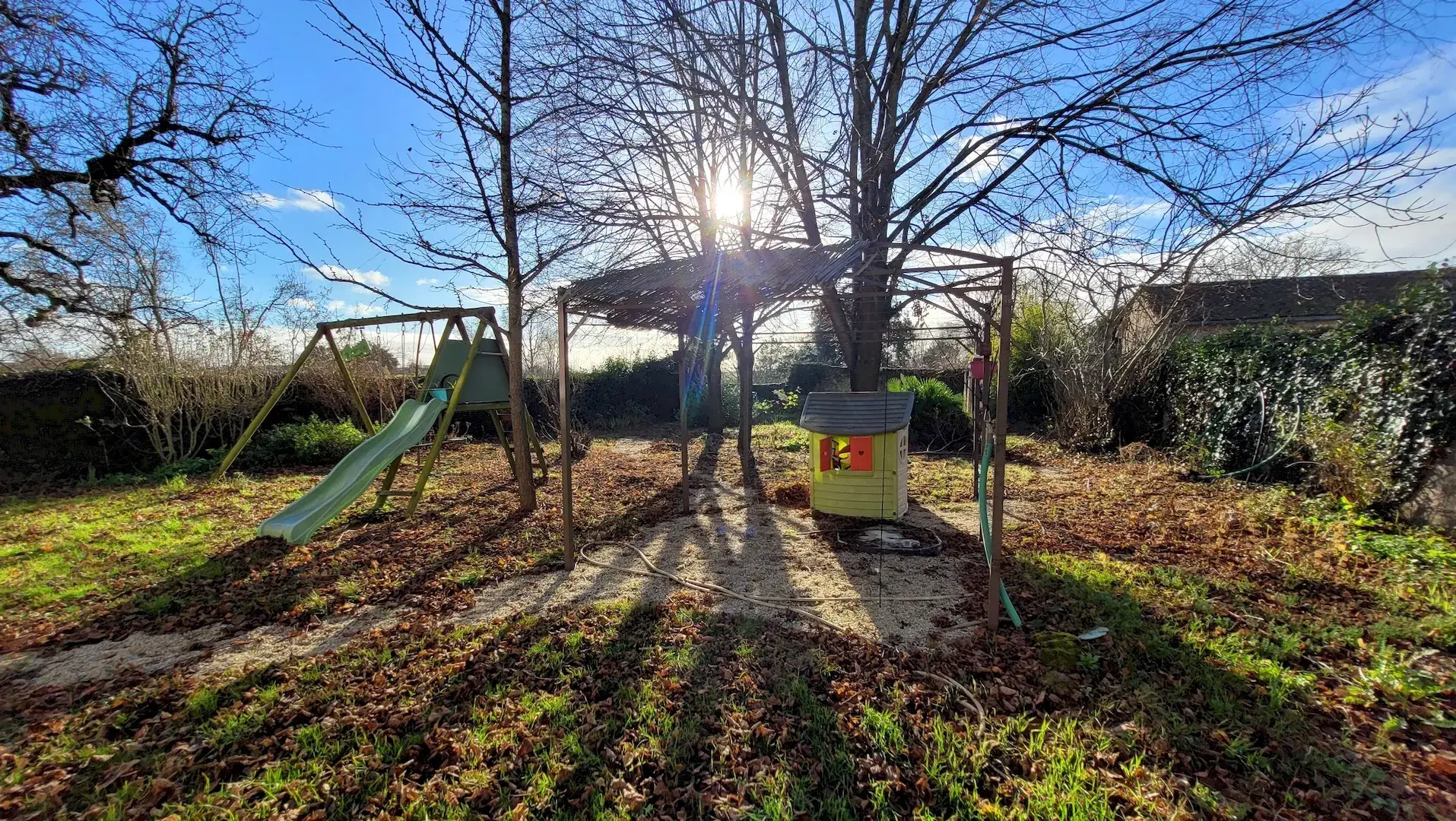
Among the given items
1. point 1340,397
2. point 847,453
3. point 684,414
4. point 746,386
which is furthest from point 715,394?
point 1340,397

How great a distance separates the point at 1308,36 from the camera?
4758mm

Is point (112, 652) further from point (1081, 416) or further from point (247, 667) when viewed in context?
point (1081, 416)

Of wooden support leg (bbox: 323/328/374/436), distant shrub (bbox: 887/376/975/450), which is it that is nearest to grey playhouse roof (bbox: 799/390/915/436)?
wooden support leg (bbox: 323/328/374/436)

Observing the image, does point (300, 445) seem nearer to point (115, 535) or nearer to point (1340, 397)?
point (115, 535)

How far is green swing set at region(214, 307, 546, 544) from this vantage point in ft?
16.5

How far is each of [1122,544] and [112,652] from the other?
7.54m

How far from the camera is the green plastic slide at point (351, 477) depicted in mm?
4629

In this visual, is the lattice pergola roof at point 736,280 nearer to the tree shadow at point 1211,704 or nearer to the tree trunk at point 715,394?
the tree shadow at point 1211,704

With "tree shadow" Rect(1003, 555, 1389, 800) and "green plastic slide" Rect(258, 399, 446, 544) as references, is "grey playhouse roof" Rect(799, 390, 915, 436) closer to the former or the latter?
"tree shadow" Rect(1003, 555, 1389, 800)

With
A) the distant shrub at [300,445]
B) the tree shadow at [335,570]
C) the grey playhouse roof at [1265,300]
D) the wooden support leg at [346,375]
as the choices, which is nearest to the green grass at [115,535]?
the tree shadow at [335,570]

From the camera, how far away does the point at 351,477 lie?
5355 mm

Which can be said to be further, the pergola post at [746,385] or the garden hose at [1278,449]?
the pergola post at [746,385]

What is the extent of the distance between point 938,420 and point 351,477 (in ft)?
35.2

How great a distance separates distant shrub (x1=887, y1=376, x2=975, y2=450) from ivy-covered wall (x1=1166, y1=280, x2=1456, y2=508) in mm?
3919
